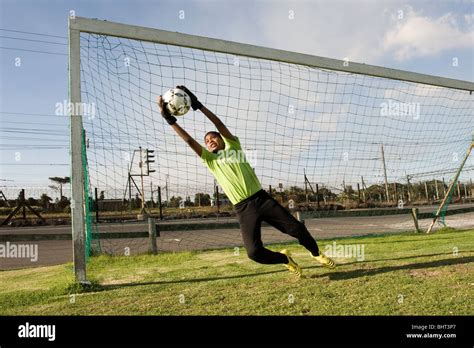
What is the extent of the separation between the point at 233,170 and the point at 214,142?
483 mm

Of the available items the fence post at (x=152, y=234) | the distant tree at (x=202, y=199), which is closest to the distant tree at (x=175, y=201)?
the distant tree at (x=202, y=199)

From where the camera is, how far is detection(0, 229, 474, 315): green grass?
405 cm

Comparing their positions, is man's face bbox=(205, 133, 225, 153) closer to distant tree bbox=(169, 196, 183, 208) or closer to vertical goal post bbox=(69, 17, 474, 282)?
vertical goal post bbox=(69, 17, 474, 282)

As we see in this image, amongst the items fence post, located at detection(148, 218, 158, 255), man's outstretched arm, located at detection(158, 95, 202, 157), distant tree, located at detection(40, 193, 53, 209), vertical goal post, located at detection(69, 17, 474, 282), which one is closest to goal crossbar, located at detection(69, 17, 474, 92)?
vertical goal post, located at detection(69, 17, 474, 282)

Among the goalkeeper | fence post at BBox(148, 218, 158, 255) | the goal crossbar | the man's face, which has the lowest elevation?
fence post at BBox(148, 218, 158, 255)

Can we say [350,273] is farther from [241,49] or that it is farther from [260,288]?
[241,49]

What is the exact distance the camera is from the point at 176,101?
5172 millimetres

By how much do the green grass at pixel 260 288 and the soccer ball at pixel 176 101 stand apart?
2429 mm

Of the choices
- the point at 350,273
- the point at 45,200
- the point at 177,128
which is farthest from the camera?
the point at 45,200

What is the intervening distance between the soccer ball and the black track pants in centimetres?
152

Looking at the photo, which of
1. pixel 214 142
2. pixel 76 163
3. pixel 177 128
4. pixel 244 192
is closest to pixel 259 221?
pixel 244 192

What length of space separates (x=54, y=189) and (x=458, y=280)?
24.3 meters

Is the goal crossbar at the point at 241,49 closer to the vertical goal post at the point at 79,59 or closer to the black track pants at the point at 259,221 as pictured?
the vertical goal post at the point at 79,59
